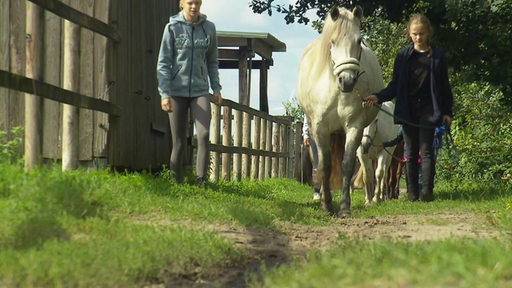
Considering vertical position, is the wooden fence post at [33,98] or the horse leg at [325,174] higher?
the wooden fence post at [33,98]

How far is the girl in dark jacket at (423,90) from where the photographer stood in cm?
1032

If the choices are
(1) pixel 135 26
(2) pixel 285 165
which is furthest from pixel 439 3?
(2) pixel 285 165

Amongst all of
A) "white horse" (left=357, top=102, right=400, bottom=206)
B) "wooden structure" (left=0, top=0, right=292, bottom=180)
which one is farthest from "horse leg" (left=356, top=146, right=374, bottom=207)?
"wooden structure" (left=0, top=0, right=292, bottom=180)

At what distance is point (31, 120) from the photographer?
7.63 meters

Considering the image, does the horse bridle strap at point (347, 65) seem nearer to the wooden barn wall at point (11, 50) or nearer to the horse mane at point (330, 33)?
the horse mane at point (330, 33)

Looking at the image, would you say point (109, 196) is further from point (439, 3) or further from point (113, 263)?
point (439, 3)

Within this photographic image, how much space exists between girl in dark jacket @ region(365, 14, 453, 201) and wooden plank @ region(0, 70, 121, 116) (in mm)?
3245

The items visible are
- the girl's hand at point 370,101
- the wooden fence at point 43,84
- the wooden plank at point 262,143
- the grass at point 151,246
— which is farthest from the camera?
the wooden plank at point 262,143

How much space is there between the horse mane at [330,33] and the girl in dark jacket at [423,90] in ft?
3.16

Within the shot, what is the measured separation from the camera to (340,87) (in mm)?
8805

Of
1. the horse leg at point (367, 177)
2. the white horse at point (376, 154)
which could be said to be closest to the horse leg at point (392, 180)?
the white horse at point (376, 154)

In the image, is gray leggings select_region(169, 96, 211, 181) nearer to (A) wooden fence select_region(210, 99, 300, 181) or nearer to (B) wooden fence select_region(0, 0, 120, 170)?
(B) wooden fence select_region(0, 0, 120, 170)

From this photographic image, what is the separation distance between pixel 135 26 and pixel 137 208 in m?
4.41

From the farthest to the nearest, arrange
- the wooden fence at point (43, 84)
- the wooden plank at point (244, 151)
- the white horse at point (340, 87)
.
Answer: the wooden plank at point (244, 151) < the white horse at point (340, 87) < the wooden fence at point (43, 84)
